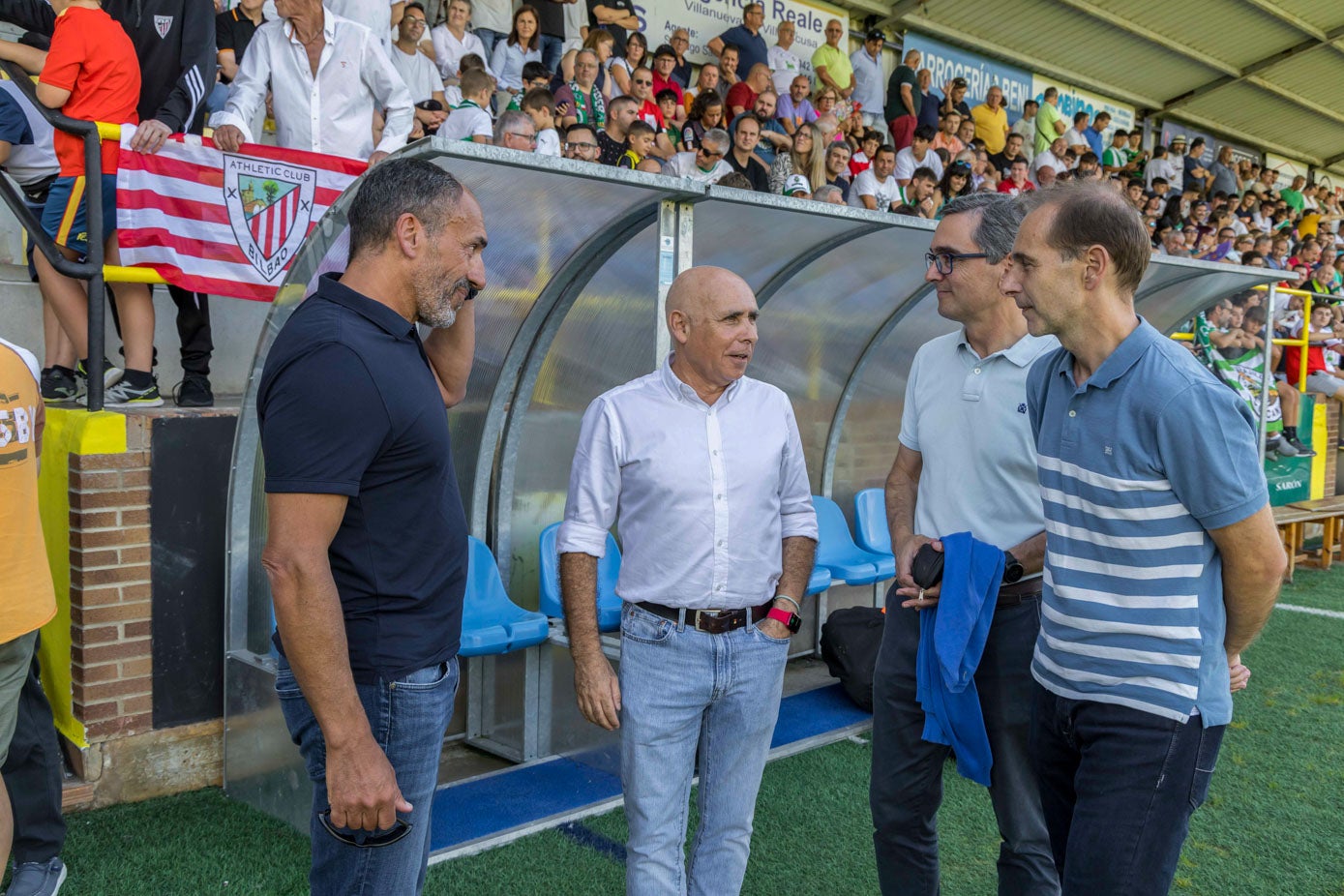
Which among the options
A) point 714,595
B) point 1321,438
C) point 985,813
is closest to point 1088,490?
point 714,595

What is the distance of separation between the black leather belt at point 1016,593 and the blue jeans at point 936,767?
12 mm

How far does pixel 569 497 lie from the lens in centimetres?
283

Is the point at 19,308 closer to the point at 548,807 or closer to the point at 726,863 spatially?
the point at 548,807

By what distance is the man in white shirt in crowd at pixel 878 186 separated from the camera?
10.5 meters

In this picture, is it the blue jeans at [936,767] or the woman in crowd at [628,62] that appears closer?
the blue jeans at [936,767]

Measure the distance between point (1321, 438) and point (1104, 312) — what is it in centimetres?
1050

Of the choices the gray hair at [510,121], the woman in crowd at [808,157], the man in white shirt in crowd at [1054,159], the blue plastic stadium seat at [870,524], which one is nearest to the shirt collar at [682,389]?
the gray hair at [510,121]

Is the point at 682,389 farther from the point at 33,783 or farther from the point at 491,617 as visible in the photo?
the point at 33,783

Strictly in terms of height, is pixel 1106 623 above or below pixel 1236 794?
above

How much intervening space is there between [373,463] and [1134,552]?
145 centimetres

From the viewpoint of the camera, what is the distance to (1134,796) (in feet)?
6.73

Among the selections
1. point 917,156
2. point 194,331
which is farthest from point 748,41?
point 194,331

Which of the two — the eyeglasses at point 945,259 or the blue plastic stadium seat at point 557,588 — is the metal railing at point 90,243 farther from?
the eyeglasses at point 945,259

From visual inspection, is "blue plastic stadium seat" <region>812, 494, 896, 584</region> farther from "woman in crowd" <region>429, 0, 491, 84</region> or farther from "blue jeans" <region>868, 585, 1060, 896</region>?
"woman in crowd" <region>429, 0, 491, 84</region>
